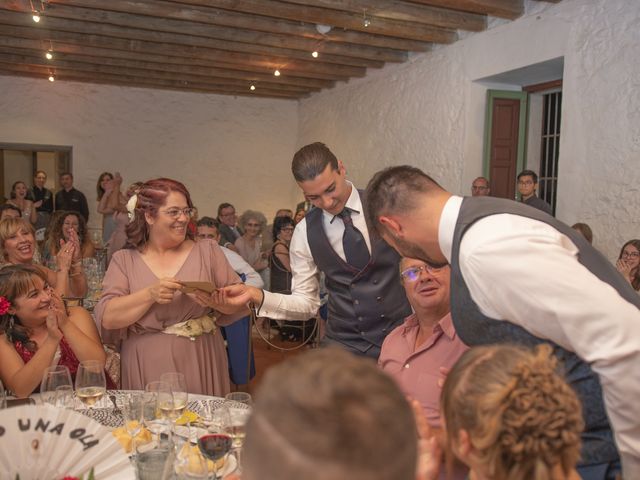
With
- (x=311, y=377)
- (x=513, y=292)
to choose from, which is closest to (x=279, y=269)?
(x=513, y=292)

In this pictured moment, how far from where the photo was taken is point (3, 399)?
1856mm

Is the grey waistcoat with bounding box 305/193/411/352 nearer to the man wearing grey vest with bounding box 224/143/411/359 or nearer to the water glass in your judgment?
the man wearing grey vest with bounding box 224/143/411/359

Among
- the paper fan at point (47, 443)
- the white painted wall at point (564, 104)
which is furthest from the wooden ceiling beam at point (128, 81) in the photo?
the paper fan at point (47, 443)

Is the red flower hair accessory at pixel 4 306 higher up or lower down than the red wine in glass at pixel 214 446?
higher up

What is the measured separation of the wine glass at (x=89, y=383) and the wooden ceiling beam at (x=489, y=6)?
204 inches

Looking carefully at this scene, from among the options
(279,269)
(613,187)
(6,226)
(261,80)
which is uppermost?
(261,80)

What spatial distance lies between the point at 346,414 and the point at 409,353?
1.76 metres

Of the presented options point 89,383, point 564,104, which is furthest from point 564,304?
point 564,104

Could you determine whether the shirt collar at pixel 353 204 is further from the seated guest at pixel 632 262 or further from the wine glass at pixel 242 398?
the seated guest at pixel 632 262

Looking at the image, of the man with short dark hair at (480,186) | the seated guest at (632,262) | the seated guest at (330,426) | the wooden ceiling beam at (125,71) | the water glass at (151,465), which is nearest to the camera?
the seated guest at (330,426)

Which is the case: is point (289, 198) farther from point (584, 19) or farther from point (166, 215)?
point (166, 215)

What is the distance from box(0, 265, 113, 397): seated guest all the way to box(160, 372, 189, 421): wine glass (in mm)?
784

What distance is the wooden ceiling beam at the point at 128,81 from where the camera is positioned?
9.84 m

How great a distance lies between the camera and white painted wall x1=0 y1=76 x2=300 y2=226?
10617 mm
